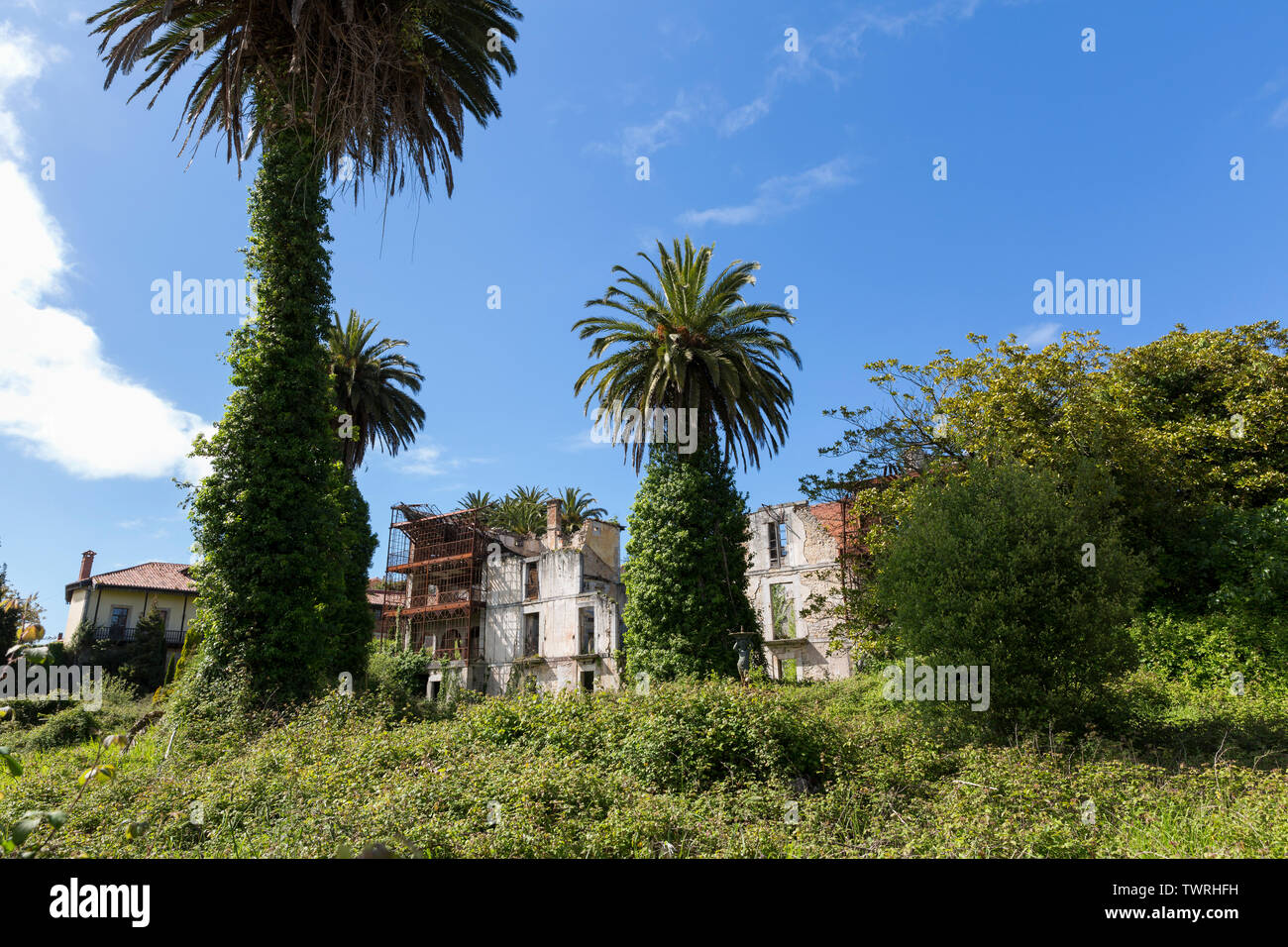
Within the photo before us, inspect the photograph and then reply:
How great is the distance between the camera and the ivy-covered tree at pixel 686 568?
23.8 metres

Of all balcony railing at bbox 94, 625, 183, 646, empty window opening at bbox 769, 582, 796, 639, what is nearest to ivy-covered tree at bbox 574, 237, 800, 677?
empty window opening at bbox 769, 582, 796, 639

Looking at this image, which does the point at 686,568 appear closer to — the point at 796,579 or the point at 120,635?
the point at 796,579

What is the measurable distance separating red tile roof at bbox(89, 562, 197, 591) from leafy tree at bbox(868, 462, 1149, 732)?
44024mm

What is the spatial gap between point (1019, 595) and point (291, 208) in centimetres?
1804

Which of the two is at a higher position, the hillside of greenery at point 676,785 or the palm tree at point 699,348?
the palm tree at point 699,348

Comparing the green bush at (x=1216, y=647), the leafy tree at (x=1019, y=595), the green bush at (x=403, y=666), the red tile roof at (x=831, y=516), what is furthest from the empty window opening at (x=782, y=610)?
the leafy tree at (x=1019, y=595)

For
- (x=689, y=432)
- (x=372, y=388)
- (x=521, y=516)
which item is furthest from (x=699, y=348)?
(x=521, y=516)

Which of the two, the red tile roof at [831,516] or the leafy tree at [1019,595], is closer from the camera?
the leafy tree at [1019,595]

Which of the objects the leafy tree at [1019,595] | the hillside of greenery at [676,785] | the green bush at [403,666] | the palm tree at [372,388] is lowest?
the green bush at [403,666]

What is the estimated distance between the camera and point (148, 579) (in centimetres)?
4653

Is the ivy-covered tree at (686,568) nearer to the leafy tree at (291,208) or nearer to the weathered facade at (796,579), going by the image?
the weathered facade at (796,579)

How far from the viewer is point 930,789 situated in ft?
33.4

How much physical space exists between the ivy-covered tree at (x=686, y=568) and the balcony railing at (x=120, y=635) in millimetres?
31473

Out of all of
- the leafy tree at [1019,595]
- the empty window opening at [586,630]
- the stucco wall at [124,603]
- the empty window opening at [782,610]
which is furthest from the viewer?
the stucco wall at [124,603]
